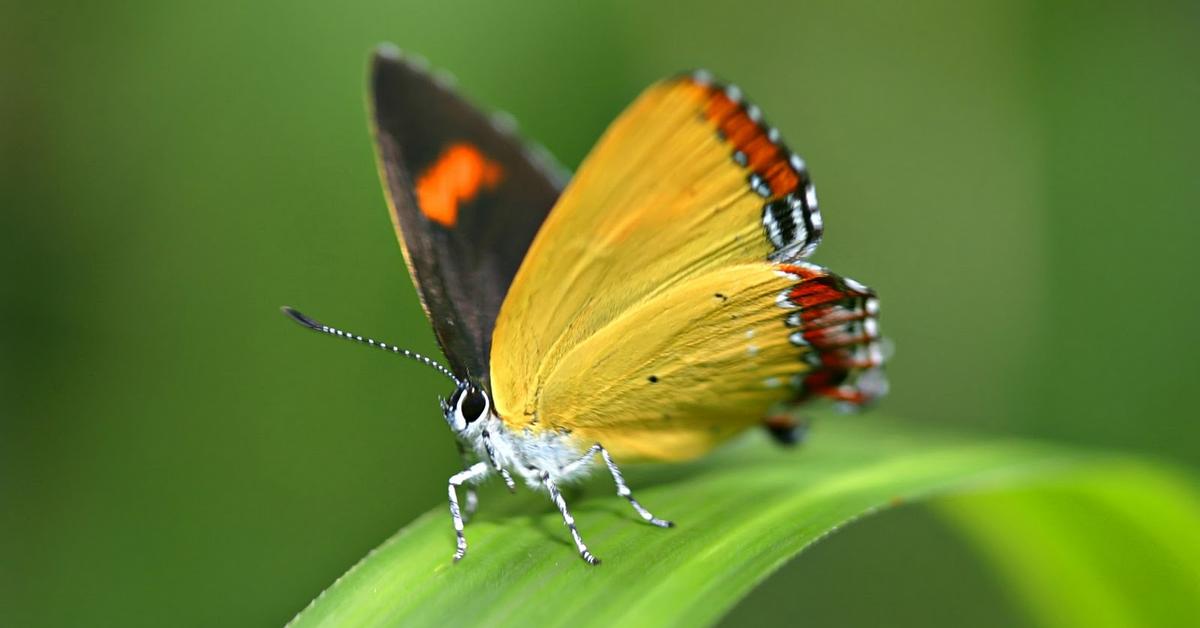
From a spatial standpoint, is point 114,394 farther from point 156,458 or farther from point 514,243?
point 514,243

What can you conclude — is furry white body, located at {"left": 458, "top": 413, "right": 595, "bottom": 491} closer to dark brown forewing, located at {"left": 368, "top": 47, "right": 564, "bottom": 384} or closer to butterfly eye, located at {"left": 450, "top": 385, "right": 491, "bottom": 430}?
butterfly eye, located at {"left": 450, "top": 385, "right": 491, "bottom": 430}

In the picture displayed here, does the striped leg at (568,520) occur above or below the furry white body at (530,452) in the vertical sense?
below

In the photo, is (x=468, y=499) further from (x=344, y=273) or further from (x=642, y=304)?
(x=344, y=273)

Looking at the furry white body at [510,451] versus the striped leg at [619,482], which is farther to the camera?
the furry white body at [510,451]

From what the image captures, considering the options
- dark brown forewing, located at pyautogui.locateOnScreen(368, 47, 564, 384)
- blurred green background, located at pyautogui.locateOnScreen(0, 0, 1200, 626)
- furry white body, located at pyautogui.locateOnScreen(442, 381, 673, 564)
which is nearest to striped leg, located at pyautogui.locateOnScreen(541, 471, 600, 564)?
furry white body, located at pyautogui.locateOnScreen(442, 381, 673, 564)

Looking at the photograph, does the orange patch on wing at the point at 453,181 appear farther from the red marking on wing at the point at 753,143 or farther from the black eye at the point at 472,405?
the red marking on wing at the point at 753,143

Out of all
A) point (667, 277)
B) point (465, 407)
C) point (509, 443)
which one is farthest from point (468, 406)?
point (667, 277)

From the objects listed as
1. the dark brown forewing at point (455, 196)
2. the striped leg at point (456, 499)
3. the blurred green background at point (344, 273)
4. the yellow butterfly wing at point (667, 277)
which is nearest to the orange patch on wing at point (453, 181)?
the dark brown forewing at point (455, 196)
